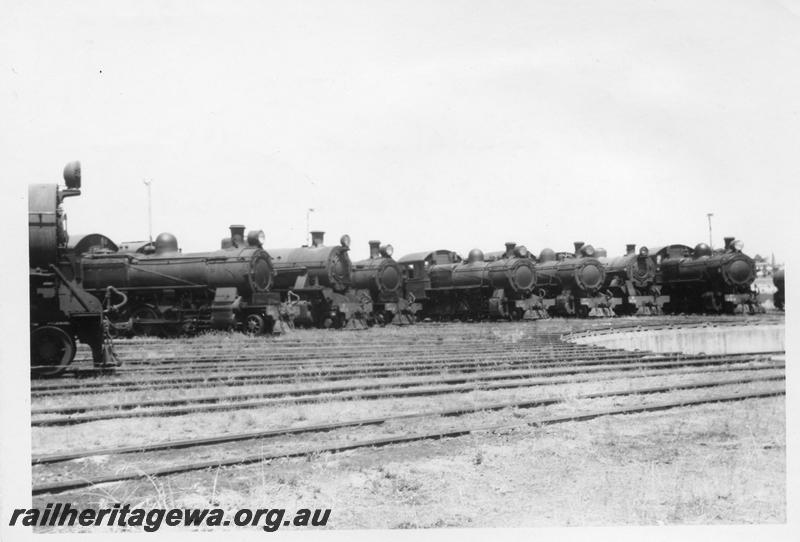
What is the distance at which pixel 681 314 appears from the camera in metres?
31.2

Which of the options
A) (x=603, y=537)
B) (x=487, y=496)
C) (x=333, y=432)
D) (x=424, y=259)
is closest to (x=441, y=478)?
(x=487, y=496)

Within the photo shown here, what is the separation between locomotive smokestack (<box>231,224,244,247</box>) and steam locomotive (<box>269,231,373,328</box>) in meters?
2.47

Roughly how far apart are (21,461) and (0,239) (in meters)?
1.93

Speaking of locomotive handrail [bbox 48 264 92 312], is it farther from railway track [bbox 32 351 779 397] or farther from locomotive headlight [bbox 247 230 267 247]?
locomotive headlight [bbox 247 230 267 247]

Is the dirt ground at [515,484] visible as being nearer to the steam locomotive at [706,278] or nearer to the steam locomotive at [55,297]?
the steam locomotive at [55,297]

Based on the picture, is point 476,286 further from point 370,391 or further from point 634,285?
point 370,391

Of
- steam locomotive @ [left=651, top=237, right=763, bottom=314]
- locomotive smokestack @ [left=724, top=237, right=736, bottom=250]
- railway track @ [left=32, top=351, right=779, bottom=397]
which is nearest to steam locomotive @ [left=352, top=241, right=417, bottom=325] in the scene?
steam locomotive @ [left=651, top=237, right=763, bottom=314]

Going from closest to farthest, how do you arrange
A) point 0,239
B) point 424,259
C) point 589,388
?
1. point 0,239
2. point 589,388
3. point 424,259

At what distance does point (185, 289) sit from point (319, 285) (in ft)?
17.2

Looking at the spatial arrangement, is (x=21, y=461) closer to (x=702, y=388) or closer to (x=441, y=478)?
(x=441, y=478)

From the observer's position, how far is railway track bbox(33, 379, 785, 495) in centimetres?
563

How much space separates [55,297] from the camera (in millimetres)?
10594

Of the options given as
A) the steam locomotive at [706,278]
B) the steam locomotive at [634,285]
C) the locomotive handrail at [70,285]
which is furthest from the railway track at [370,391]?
the steam locomotive at [634,285]

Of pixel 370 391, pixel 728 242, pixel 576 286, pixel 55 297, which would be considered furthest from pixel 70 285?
pixel 728 242
